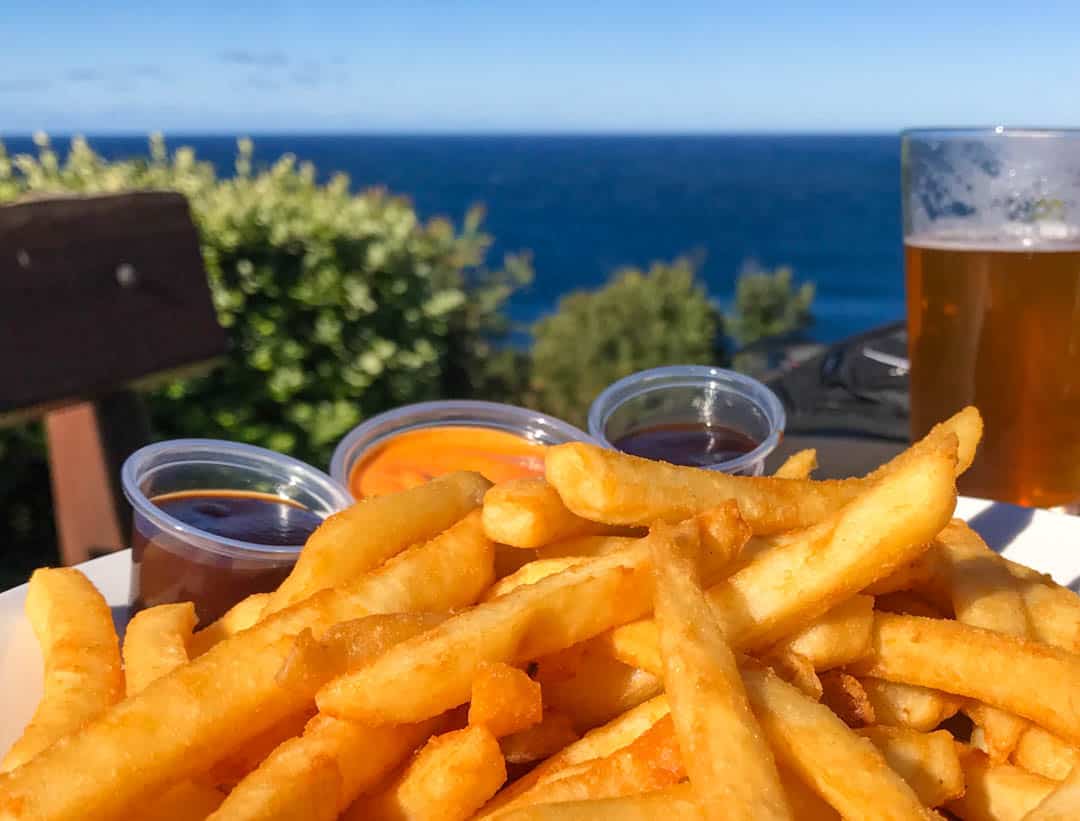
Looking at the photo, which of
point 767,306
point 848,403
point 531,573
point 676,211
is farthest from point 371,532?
point 676,211

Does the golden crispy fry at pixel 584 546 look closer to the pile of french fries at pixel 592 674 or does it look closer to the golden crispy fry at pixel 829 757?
the pile of french fries at pixel 592 674

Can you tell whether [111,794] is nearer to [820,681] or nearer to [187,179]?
[820,681]

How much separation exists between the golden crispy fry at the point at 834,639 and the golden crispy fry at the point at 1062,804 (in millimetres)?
270

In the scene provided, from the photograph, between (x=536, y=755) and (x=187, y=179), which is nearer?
(x=536, y=755)

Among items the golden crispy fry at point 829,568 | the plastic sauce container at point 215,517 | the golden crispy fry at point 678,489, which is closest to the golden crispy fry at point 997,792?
the golden crispy fry at point 829,568

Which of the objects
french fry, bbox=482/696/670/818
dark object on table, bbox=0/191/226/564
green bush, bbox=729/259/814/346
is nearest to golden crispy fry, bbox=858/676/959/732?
french fry, bbox=482/696/670/818

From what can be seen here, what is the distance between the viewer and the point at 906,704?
1393 mm

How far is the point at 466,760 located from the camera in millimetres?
1106

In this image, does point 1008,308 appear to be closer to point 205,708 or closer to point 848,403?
point 848,403

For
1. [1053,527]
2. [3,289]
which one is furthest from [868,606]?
[3,289]

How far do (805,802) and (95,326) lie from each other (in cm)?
278

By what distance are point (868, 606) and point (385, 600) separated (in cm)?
64

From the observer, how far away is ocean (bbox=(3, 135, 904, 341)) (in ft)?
206

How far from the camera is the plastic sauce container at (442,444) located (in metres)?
2.50
